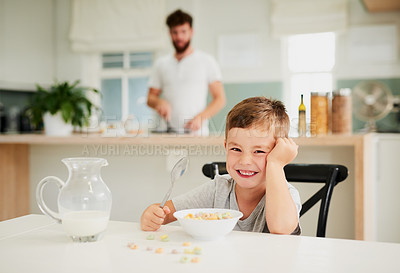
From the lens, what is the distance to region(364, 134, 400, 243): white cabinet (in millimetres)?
2539

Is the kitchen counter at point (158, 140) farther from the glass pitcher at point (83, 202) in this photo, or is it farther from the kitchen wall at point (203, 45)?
→ the kitchen wall at point (203, 45)

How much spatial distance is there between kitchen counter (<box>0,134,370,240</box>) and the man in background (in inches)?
27.8

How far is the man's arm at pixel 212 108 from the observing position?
2.58 meters

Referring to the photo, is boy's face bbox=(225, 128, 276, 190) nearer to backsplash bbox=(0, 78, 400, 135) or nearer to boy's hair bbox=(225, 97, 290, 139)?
boy's hair bbox=(225, 97, 290, 139)

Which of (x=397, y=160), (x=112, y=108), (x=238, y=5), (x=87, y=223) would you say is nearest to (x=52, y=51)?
(x=112, y=108)

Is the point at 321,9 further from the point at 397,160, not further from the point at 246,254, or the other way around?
the point at 246,254

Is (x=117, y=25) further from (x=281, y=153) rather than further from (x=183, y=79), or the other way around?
(x=281, y=153)

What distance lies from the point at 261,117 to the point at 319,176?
359mm

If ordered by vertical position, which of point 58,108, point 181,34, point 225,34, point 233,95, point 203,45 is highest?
point 225,34

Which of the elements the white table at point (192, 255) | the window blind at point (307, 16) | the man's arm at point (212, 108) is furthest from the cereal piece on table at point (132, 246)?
the window blind at point (307, 16)

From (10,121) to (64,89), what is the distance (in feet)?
8.33

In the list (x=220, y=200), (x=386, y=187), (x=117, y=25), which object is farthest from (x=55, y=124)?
(x=117, y=25)

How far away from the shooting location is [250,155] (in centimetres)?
114

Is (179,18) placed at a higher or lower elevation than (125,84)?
higher
